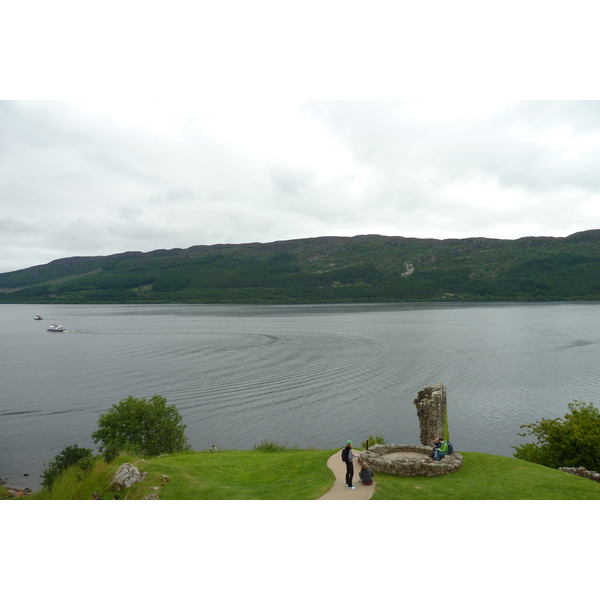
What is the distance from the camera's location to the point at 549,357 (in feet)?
261

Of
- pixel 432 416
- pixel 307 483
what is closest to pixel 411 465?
pixel 307 483

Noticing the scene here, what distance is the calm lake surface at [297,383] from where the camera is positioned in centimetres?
4354

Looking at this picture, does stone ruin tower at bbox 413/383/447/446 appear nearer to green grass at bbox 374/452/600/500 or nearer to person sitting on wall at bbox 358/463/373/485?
green grass at bbox 374/452/600/500

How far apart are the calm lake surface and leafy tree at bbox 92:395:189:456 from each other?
561 centimetres

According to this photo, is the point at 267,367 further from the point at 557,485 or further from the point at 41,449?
the point at 557,485

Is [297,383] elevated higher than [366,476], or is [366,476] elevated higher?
[366,476]

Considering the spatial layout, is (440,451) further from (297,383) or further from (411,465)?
(297,383)

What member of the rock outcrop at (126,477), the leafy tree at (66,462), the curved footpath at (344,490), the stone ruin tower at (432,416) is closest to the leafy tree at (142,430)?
the leafy tree at (66,462)

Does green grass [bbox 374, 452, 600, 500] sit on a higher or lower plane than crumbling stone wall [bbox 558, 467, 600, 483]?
higher

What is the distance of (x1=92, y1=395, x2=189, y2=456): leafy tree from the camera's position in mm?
34125

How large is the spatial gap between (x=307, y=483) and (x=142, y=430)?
70.2ft

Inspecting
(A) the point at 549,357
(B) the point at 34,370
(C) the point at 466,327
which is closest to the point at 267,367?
(B) the point at 34,370

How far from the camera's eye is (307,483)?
19922 mm

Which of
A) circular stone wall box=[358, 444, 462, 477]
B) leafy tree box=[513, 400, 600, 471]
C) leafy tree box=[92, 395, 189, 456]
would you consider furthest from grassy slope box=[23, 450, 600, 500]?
leafy tree box=[92, 395, 189, 456]
